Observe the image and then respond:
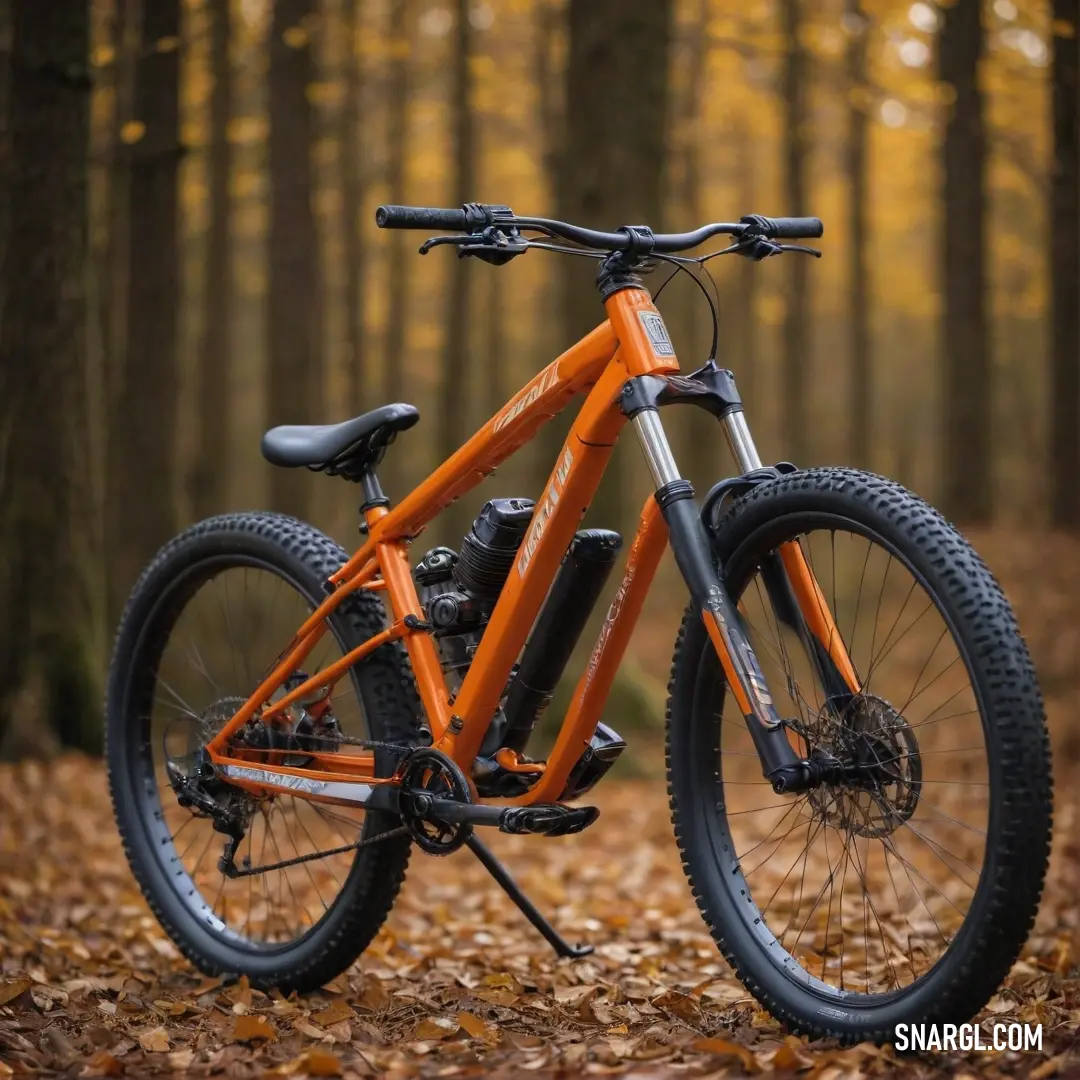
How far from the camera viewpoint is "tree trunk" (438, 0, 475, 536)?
49.3ft

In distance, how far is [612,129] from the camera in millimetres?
7305

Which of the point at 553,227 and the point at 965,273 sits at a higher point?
the point at 965,273

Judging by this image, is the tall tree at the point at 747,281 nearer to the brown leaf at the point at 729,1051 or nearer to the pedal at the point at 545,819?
the pedal at the point at 545,819

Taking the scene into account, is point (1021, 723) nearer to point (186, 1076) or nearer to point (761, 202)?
point (186, 1076)

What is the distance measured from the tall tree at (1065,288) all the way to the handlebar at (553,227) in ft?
33.3

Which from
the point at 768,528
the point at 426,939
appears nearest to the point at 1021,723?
the point at 768,528

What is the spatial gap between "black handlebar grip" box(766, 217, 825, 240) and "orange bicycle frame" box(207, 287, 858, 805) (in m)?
A: 0.40

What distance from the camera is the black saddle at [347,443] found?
379cm

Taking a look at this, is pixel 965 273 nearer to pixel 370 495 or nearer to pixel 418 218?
pixel 370 495

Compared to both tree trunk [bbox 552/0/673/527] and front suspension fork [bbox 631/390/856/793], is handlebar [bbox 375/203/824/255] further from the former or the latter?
tree trunk [bbox 552/0/673/527]

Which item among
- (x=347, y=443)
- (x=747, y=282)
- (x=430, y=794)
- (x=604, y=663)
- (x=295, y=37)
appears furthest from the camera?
(x=747, y=282)

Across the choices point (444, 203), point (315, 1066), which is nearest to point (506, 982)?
point (315, 1066)

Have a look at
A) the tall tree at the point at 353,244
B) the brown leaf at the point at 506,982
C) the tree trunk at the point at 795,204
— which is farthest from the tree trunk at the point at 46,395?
the tall tree at the point at 353,244

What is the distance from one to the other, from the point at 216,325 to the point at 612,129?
6806 millimetres
